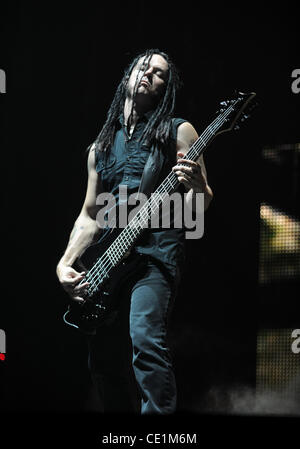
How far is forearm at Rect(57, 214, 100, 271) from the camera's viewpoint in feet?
10.0

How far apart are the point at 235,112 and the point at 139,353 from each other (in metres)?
1.13

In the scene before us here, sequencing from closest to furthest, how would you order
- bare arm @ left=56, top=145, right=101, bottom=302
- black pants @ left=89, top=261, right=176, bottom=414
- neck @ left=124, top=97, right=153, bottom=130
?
black pants @ left=89, top=261, right=176, bottom=414 → bare arm @ left=56, top=145, right=101, bottom=302 → neck @ left=124, top=97, right=153, bottom=130

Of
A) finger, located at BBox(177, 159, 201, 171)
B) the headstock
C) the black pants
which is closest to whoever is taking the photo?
the black pants

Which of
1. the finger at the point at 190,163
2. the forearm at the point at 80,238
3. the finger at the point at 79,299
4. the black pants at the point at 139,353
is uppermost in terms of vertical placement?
the finger at the point at 190,163

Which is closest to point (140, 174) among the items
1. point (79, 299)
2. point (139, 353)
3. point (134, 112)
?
point (134, 112)

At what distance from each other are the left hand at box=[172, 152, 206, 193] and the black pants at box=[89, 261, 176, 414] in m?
0.38

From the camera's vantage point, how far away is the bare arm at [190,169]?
8.93 ft

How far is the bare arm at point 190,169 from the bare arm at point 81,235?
48 cm

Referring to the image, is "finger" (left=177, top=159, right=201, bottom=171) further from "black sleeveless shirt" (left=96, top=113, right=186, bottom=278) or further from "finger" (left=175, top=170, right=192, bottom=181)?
"black sleeveless shirt" (left=96, top=113, right=186, bottom=278)

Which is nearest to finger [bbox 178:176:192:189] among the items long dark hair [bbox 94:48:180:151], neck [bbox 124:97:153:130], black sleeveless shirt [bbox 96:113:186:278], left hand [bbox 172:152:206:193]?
left hand [bbox 172:152:206:193]

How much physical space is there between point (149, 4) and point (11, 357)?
6.67 feet

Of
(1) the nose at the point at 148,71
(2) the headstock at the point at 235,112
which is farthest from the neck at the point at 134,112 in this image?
(2) the headstock at the point at 235,112

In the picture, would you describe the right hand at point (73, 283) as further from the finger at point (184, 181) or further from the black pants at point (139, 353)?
the finger at point (184, 181)

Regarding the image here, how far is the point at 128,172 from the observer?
295cm
